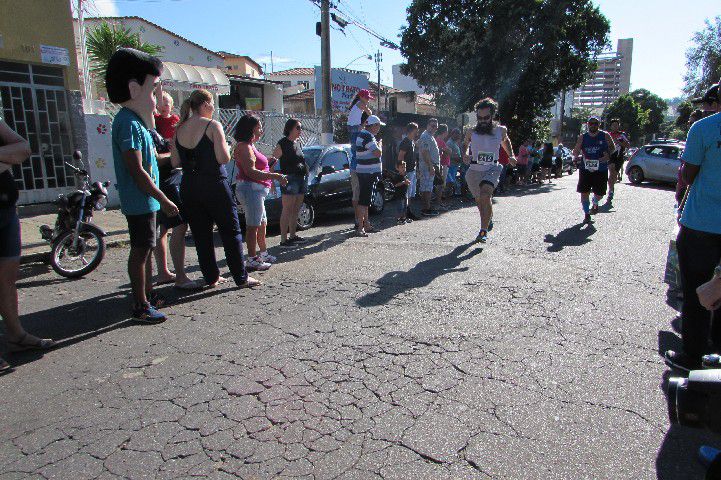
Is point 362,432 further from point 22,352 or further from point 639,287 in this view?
point 639,287

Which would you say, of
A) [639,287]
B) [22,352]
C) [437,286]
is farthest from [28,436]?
[639,287]

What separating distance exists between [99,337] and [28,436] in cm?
135

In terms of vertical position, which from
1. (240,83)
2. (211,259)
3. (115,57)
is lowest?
(211,259)

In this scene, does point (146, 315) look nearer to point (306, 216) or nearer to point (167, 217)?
point (167, 217)

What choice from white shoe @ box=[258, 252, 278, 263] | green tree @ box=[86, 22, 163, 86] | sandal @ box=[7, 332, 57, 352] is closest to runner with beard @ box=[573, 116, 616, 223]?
white shoe @ box=[258, 252, 278, 263]

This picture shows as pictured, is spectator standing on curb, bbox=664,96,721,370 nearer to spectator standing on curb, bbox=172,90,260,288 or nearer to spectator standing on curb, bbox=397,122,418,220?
spectator standing on curb, bbox=172,90,260,288

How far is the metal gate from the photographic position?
388 inches

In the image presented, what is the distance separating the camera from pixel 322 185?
9109 mm

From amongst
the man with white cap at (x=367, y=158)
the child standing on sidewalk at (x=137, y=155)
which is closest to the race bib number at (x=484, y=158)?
the man with white cap at (x=367, y=158)

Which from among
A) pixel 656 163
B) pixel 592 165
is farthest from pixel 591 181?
pixel 656 163

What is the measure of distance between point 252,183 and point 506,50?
60.3 feet

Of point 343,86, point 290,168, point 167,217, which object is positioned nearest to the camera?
point 167,217

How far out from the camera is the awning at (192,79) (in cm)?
1612

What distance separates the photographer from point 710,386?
1.64 metres
